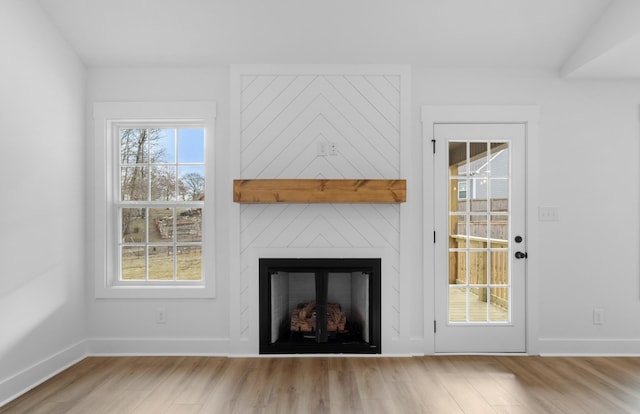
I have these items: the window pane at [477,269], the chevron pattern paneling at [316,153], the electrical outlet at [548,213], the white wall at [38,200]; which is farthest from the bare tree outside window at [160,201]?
the electrical outlet at [548,213]

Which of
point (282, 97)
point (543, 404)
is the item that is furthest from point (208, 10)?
point (543, 404)

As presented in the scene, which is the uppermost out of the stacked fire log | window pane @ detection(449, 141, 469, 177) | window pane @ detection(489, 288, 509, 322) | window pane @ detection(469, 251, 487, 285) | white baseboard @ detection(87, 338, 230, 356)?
window pane @ detection(449, 141, 469, 177)

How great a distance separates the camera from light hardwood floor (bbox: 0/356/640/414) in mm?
2664

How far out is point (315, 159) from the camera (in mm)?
3664

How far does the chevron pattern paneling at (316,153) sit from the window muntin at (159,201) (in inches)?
19.3

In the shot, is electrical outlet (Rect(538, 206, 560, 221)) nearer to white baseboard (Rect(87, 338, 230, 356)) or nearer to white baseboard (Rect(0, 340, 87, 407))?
white baseboard (Rect(87, 338, 230, 356))

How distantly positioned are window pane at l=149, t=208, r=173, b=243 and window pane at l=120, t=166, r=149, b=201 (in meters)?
0.25

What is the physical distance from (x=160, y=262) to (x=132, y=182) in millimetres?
772

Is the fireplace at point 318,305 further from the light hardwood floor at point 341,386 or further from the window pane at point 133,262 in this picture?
the window pane at point 133,262

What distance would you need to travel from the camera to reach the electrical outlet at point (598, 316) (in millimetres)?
3658

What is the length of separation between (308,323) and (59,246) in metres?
2.12

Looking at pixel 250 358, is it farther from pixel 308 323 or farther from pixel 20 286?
pixel 20 286

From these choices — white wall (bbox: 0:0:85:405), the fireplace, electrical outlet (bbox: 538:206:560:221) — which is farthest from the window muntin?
electrical outlet (bbox: 538:206:560:221)

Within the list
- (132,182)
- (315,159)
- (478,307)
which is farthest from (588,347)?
(132,182)
